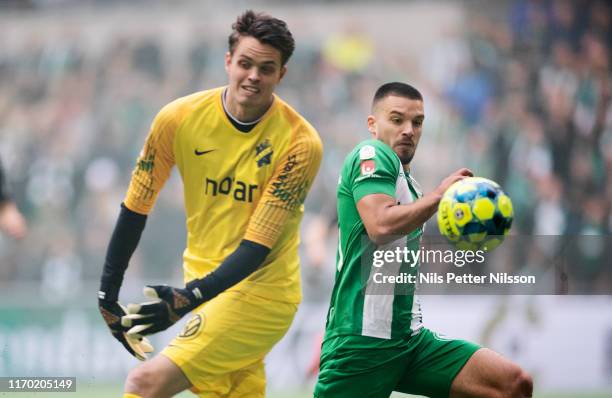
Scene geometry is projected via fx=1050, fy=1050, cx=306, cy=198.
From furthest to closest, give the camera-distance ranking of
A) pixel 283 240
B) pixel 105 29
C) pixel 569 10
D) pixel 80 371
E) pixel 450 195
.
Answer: pixel 105 29
pixel 569 10
pixel 80 371
pixel 283 240
pixel 450 195

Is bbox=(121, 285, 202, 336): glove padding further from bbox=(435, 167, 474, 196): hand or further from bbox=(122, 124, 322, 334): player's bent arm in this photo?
bbox=(435, 167, 474, 196): hand

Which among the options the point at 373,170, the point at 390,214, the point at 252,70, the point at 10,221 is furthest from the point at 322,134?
the point at 390,214

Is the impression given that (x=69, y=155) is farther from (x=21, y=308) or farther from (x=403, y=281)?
(x=403, y=281)

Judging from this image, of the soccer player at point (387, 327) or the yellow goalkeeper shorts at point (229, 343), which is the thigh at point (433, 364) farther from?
the yellow goalkeeper shorts at point (229, 343)

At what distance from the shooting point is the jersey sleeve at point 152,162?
20.2 feet

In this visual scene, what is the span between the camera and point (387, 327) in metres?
5.43

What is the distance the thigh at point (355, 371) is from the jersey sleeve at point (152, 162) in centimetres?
151

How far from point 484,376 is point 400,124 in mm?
1388

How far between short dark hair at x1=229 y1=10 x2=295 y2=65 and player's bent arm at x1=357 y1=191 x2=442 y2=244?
4.50ft

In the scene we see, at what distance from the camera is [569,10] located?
50.4ft

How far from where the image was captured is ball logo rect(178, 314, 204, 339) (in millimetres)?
5875

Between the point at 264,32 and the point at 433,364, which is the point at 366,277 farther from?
the point at 264,32

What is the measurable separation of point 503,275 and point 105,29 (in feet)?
29.3

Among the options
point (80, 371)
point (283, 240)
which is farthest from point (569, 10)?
point (283, 240)
